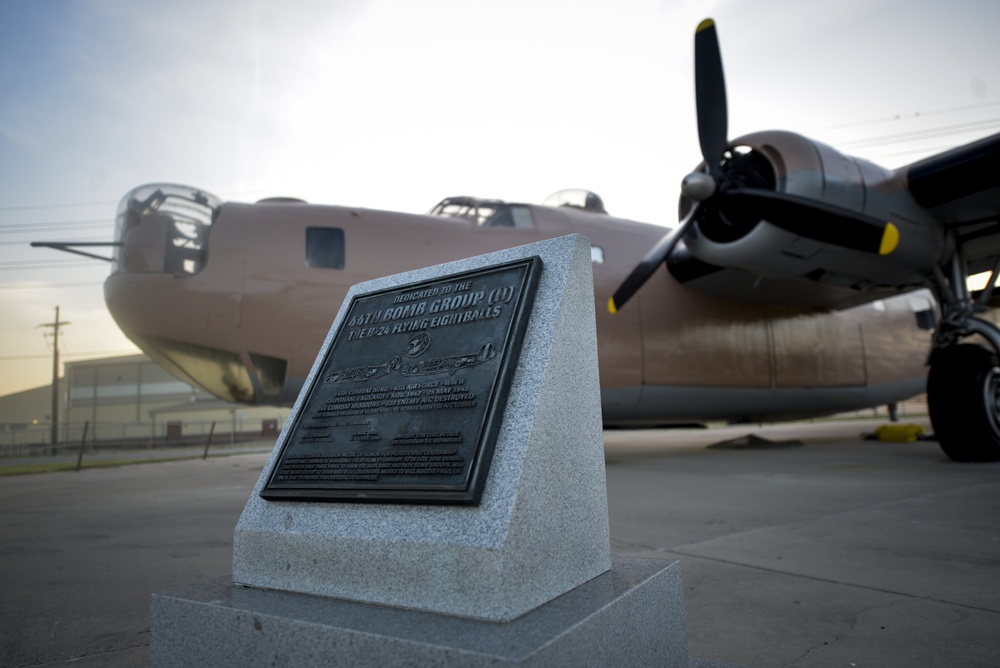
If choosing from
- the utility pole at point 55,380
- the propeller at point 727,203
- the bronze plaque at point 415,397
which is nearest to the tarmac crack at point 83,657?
the bronze plaque at point 415,397

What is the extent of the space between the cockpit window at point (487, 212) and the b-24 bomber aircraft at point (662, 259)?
0.03 m

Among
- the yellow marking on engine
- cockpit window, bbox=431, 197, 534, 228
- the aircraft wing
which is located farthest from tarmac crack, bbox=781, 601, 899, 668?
the aircraft wing

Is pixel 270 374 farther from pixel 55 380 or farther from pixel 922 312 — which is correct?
pixel 55 380

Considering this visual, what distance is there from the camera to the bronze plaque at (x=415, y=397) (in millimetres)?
2139

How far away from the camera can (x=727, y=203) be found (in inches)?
354

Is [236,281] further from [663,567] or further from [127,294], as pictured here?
[663,567]

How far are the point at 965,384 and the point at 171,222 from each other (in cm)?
1151

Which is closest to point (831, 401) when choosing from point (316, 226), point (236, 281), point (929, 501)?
A: point (929, 501)

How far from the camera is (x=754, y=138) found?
8.91m

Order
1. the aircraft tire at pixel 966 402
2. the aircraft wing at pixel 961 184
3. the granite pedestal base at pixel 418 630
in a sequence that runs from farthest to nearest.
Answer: the aircraft tire at pixel 966 402 < the aircraft wing at pixel 961 184 < the granite pedestal base at pixel 418 630

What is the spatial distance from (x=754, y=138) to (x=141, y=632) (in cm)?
907

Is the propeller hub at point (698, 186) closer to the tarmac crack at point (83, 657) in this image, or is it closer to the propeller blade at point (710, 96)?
the propeller blade at point (710, 96)

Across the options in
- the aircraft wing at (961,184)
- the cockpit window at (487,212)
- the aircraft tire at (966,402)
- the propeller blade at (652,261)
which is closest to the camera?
the aircraft wing at (961,184)

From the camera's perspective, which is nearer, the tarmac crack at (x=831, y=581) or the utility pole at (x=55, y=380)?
the tarmac crack at (x=831, y=581)
